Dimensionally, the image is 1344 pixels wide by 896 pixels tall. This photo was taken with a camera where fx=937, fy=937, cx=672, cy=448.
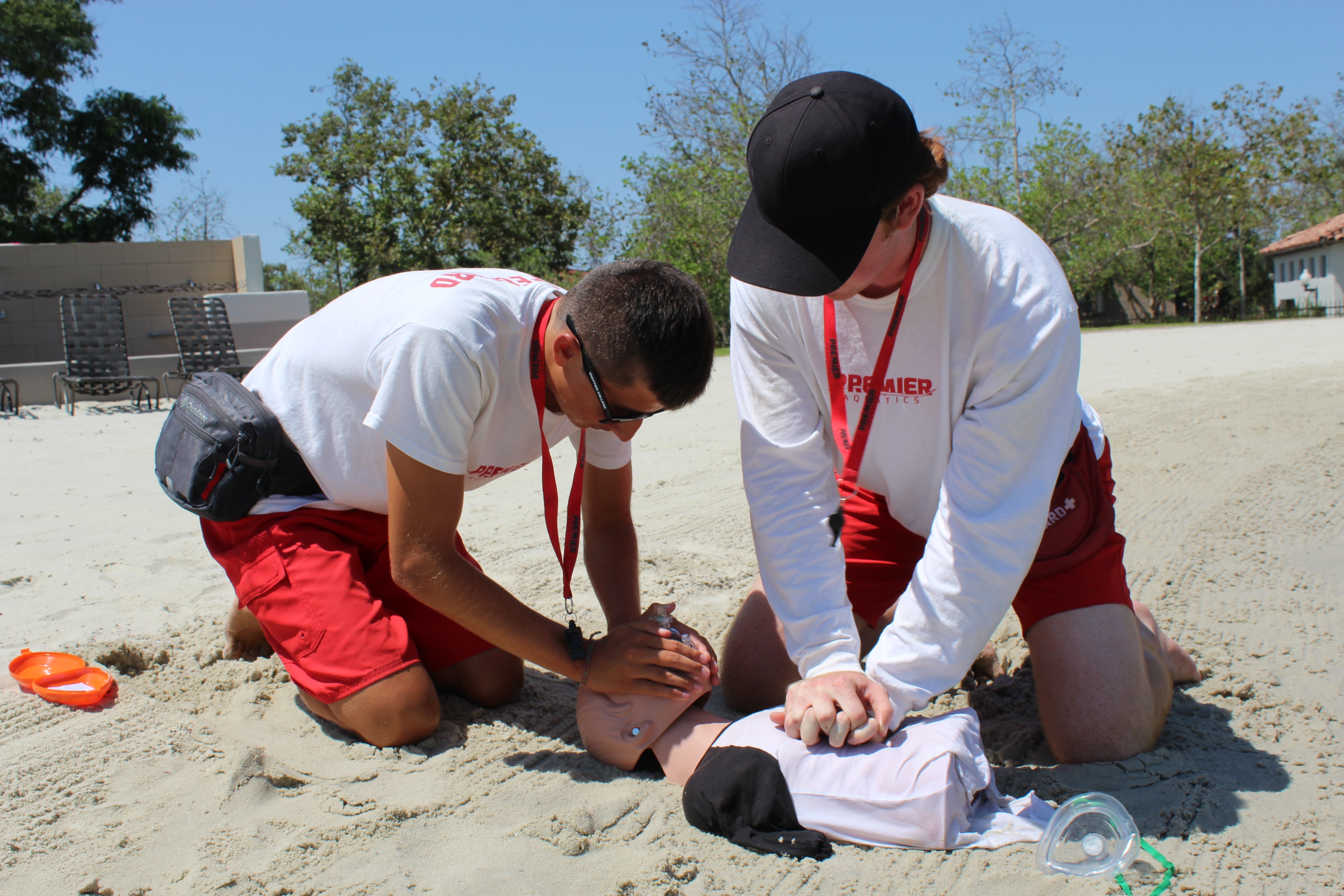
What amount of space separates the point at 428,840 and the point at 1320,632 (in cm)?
288

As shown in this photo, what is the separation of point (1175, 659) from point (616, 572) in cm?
169

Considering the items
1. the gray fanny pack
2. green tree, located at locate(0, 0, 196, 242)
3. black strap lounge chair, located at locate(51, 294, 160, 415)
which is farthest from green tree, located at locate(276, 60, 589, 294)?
→ the gray fanny pack

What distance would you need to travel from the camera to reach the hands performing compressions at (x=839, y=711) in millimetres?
2031

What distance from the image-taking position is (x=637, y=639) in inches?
91.6

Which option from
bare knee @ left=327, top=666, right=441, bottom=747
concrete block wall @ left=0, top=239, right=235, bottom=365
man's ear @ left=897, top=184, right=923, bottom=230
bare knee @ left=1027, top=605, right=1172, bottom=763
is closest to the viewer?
man's ear @ left=897, top=184, right=923, bottom=230

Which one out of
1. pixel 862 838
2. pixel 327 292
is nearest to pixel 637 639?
pixel 862 838

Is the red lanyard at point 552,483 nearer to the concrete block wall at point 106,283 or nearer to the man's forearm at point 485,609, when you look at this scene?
the man's forearm at point 485,609

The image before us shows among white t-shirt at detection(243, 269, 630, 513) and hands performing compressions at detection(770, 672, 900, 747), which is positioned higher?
white t-shirt at detection(243, 269, 630, 513)

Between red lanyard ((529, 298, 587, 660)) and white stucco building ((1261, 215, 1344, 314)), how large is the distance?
1472 inches

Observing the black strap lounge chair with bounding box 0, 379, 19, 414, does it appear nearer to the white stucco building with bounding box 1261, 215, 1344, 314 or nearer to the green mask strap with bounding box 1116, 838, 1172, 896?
the green mask strap with bounding box 1116, 838, 1172, 896

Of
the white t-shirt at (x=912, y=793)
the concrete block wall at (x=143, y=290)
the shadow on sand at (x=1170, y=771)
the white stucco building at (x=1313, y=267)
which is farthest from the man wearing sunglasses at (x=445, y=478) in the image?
the white stucco building at (x=1313, y=267)

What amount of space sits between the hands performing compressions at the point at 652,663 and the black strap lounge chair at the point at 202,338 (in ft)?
35.3

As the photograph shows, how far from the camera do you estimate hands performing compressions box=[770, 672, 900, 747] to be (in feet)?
6.66

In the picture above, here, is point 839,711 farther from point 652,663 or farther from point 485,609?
point 485,609
